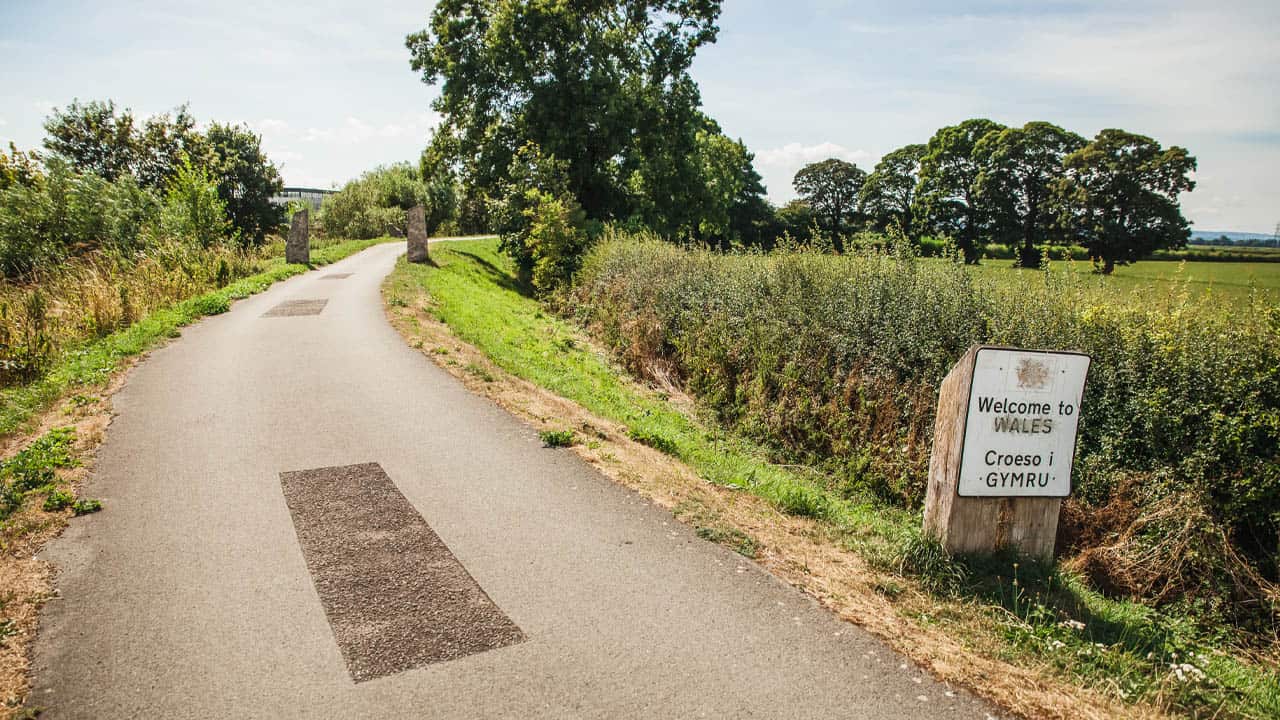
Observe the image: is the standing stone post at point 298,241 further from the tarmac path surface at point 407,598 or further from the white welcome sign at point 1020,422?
the white welcome sign at point 1020,422

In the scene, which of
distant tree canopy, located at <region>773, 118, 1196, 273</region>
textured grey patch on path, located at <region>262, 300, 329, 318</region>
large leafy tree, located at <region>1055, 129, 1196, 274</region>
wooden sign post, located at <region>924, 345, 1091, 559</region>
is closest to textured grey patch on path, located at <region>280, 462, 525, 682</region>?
wooden sign post, located at <region>924, 345, 1091, 559</region>

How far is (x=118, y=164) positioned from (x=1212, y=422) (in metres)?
46.6

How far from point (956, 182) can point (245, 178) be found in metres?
48.1

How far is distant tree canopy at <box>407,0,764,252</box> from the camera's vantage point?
89.8 ft

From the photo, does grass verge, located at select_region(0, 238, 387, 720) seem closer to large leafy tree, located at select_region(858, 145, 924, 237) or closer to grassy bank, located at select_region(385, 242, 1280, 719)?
grassy bank, located at select_region(385, 242, 1280, 719)

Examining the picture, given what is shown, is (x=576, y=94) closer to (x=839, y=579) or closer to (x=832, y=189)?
(x=839, y=579)

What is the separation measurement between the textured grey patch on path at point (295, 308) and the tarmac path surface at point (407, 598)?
638cm

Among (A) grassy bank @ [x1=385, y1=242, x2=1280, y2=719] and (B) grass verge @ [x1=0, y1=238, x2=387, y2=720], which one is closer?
(A) grassy bank @ [x1=385, y1=242, x2=1280, y2=719]

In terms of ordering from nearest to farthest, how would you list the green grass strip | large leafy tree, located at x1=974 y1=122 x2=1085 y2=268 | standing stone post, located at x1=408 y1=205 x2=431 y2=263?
the green grass strip, standing stone post, located at x1=408 y1=205 x2=431 y2=263, large leafy tree, located at x1=974 y1=122 x2=1085 y2=268

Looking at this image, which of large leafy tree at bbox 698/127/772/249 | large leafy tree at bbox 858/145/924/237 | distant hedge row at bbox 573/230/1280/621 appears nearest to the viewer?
distant hedge row at bbox 573/230/1280/621

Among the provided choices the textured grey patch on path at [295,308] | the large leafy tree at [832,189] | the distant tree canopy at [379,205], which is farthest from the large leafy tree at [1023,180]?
the textured grey patch on path at [295,308]

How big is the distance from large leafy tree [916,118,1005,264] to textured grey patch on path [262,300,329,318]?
46.0 metres

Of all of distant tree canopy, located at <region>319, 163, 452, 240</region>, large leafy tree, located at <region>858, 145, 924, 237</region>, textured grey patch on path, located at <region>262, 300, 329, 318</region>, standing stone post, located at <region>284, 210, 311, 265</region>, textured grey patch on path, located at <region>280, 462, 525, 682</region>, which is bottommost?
textured grey patch on path, located at <region>280, 462, 525, 682</region>

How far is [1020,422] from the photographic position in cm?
439
